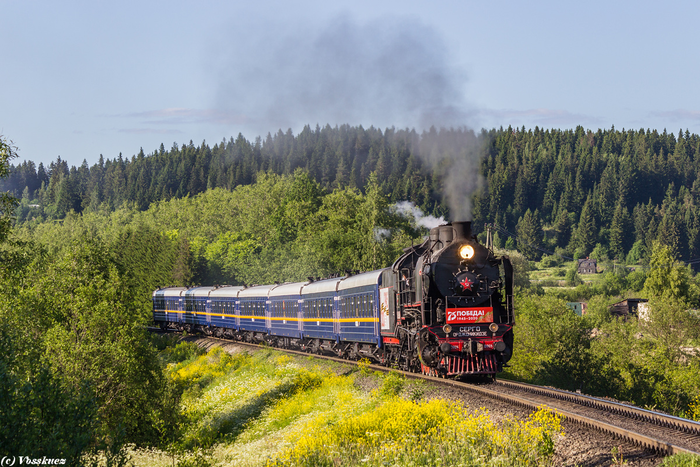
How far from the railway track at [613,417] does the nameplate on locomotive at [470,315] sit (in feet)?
6.38

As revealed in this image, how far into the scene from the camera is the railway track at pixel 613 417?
37.2ft

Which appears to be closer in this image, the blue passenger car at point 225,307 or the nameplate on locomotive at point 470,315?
the nameplate on locomotive at point 470,315

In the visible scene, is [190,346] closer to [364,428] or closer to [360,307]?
[360,307]

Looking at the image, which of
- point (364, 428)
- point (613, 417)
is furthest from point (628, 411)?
point (364, 428)

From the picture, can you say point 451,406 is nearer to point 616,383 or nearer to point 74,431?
point 74,431

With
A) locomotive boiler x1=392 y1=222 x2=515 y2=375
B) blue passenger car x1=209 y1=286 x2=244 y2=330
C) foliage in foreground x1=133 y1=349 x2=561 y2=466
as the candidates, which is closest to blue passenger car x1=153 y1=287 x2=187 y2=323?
blue passenger car x1=209 y1=286 x2=244 y2=330

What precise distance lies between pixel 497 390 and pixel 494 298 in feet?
9.10

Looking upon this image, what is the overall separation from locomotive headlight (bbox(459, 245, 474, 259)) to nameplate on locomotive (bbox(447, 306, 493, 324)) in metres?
1.56

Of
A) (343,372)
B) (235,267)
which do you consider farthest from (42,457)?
(235,267)

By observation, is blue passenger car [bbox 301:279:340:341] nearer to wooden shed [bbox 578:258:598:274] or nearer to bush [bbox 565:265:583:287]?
bush [bbox 565:265:583:287]

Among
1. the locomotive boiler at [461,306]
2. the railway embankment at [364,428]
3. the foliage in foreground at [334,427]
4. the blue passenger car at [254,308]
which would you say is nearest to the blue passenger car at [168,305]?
the blue passenger car at [254,308]

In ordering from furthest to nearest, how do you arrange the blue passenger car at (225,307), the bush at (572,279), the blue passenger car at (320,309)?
the bush at (572,279), the blue passenger car at (225,307), the blue passenger car at (320,309)

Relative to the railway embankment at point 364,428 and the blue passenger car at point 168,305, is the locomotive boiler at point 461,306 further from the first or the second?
the blue passenger car at point 168,305

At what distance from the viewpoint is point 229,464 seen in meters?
16.8
